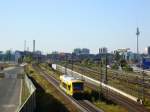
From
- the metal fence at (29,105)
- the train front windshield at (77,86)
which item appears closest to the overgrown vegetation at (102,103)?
the train front windshield at (77,86)

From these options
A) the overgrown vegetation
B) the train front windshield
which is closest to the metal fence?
the overgrown vegetation

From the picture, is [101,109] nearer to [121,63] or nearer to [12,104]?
[12,104]

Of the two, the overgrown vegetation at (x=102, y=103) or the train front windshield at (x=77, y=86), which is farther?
the train front windshield at (x=77, y=86)

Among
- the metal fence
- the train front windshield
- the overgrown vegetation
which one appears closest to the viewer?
the metal fence

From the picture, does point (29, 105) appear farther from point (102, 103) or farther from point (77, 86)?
point (77, 86)

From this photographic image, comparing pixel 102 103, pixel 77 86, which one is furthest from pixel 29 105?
pixel 77 86

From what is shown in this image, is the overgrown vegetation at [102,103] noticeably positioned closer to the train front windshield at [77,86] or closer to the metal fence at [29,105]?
the train front windshield at [77,86]

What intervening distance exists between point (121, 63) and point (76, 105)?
108866 millimetres

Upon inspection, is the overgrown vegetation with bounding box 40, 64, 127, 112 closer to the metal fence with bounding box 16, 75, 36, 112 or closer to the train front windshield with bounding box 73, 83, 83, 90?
the train front windshield with bounding box 73, 83, 83, 90

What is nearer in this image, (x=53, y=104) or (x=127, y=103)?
(x=53, y=104)

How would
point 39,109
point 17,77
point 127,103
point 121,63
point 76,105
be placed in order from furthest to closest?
point 121,63, point 17,77, point 127,103, point 76,105, point 39,109

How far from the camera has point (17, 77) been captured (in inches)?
4983

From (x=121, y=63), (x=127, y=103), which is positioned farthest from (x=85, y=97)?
(x=121, y=63)

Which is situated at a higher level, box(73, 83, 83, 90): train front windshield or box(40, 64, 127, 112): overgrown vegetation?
box(73, 83, 83, 90): train front windshield
